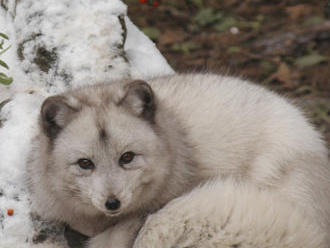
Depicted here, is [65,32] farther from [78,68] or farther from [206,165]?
[206,165]

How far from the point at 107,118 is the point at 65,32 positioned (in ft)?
5.92

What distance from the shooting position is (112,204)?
3.62 m

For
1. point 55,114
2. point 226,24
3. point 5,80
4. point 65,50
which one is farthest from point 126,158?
point 226,24

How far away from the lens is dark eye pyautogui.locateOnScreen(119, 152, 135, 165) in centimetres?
380

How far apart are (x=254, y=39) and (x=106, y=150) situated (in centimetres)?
535

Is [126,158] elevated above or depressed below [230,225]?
above

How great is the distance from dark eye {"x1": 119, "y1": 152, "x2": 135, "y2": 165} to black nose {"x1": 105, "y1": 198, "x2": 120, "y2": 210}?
0.28 m

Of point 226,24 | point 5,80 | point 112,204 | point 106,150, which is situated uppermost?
point 106,150

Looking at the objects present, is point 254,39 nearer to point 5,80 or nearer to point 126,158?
point 5,80

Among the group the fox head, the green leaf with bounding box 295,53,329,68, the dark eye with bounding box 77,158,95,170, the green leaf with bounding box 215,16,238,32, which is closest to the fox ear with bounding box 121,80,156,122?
the fox head

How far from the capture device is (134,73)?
5395 mm

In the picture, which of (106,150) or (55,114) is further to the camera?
(55,114)

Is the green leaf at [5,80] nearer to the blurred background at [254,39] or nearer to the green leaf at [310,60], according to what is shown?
the blurred background at [254,39]

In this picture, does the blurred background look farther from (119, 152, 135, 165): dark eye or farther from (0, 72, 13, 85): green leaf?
(119, 152, 135, 165): dark eye
